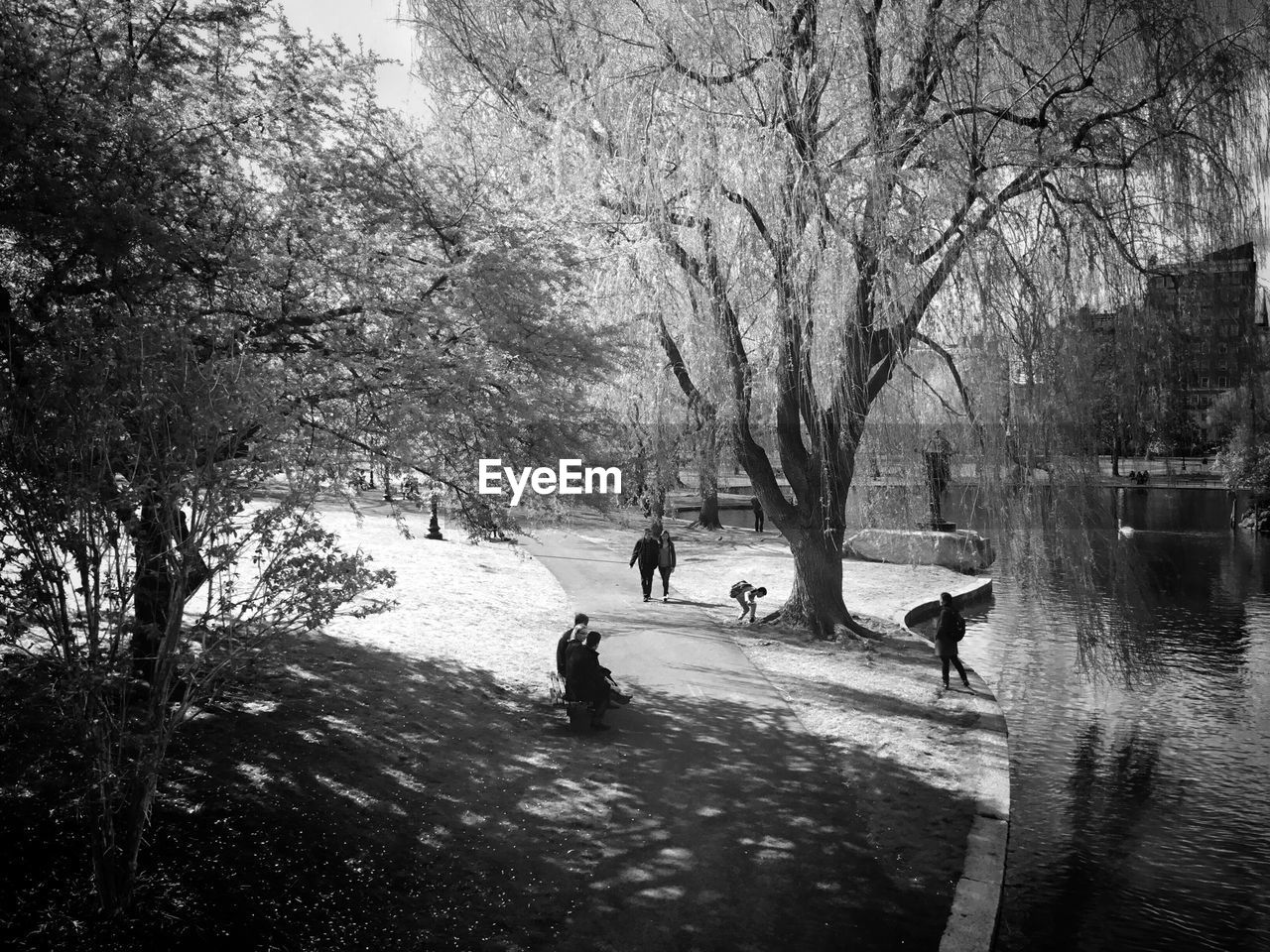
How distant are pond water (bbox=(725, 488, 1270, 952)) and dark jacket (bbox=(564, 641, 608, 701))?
4211 millimetres

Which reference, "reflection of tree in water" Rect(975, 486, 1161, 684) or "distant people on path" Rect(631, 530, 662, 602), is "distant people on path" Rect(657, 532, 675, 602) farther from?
"reflection of tree in water" Rect(975, 486, 1161, 684)

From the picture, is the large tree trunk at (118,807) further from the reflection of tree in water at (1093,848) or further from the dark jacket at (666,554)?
the dark jacket at (666,554)

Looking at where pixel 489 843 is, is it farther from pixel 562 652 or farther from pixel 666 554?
pixel 666 554

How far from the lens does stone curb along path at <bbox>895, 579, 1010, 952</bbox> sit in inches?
245

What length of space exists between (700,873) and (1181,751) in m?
7.15

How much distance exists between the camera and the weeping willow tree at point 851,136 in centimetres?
1049

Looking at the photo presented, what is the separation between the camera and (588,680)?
32.7ft

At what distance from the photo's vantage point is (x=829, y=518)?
1528cm

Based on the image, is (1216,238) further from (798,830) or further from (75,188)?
(75,188)

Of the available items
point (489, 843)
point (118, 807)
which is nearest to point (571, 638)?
point (489, 843)

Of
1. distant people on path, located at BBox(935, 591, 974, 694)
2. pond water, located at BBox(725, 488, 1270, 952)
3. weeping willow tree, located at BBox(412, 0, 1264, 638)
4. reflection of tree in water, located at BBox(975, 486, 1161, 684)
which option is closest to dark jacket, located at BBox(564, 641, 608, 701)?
pond water, located at BBox(725, 488, 1270, 952)

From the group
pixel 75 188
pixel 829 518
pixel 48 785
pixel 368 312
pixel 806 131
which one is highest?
pixel 806 131

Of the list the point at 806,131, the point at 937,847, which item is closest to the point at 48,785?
the point at 937,847

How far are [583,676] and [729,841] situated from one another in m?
2.97
